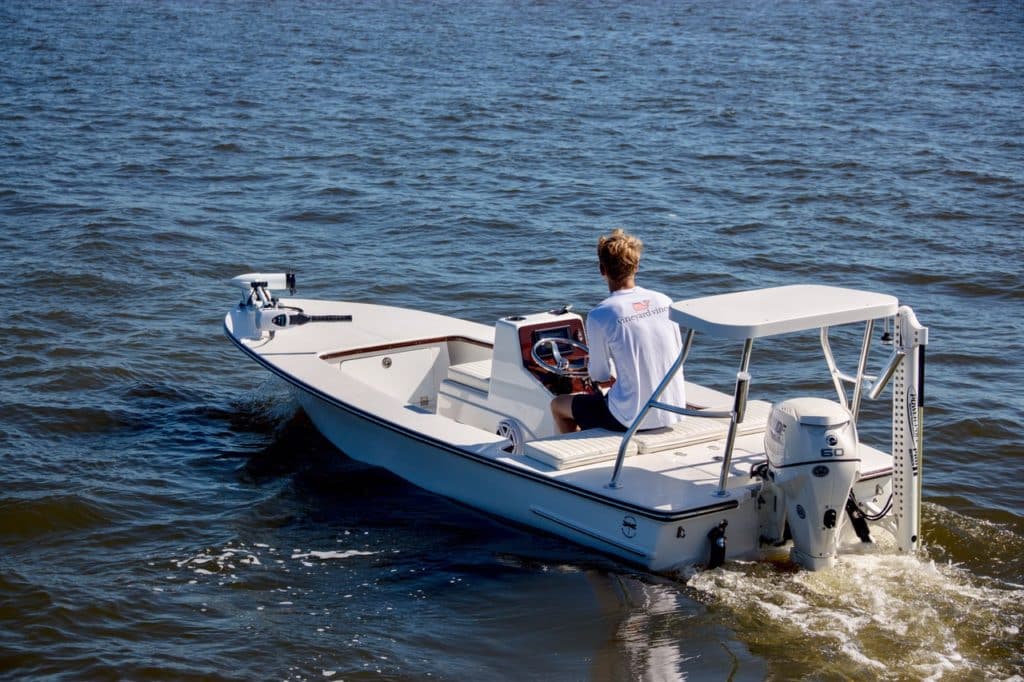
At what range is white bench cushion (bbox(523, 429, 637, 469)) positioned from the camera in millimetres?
6633

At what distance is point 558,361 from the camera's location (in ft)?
24.4

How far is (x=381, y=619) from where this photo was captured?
6.27 m

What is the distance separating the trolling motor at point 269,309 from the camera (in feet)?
28.3

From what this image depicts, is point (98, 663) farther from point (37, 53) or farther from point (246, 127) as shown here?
point (37, 53)

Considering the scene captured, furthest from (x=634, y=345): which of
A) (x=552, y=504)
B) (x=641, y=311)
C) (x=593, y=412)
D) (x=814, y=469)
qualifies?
(x=814, y=469)

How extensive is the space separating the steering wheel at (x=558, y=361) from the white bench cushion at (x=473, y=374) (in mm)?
501

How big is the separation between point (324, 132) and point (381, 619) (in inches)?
541

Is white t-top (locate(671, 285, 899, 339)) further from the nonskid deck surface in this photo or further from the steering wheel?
the steering wheel

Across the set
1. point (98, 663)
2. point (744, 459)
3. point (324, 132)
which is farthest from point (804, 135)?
point (98, 663)

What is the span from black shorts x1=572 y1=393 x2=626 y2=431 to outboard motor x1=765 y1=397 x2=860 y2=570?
1045 mm

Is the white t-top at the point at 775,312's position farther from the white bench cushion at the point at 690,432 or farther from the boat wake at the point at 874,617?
the boat wake at the point at 874,617

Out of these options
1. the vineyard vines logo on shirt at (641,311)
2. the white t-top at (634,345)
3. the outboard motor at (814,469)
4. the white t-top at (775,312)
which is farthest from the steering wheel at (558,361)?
the outboard motor at (814,469)

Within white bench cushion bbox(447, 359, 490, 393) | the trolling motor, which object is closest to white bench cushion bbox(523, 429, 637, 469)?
white bench cushion bbox(447, 359, 490, 393)

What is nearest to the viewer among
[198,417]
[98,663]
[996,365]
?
[98,663]
